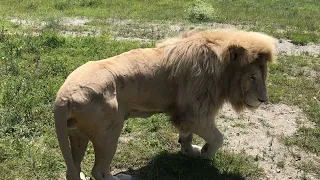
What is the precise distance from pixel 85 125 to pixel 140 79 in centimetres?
83

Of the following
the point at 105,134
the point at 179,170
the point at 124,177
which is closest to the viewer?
the point at 105,134

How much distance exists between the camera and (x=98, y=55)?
8719 mm

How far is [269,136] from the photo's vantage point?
5.89 metres

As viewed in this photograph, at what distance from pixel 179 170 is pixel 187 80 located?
1.13 meters

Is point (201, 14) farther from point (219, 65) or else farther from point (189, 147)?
point (219, 65)

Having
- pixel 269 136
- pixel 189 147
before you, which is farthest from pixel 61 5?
pixel 189 147

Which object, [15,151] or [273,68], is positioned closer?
[15,151]

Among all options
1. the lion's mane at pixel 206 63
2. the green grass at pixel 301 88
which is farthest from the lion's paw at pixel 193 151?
the green grass at pixel 301 88

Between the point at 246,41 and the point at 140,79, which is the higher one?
the point at 246,41

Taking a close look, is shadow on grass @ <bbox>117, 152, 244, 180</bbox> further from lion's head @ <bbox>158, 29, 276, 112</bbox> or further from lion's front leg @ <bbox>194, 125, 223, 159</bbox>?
lion's head @ <bbox>158, 29, 276, 112</bbox>

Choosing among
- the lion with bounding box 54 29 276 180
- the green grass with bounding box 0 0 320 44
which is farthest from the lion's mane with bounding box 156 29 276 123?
the green grass with bounding box 0 0 320 44

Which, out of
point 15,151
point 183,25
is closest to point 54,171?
point 15,151

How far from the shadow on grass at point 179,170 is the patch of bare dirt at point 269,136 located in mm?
608

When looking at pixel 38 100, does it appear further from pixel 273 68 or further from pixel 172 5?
pixel 172 5
